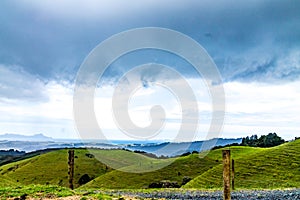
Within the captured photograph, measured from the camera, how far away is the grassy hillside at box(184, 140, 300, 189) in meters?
44.2

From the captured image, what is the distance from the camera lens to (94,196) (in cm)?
1897

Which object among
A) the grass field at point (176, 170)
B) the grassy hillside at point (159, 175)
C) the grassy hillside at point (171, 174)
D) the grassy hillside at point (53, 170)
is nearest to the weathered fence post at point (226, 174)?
the grass field at point (176, 170)

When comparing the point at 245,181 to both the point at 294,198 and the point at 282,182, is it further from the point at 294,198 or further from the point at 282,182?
the point at 294,198

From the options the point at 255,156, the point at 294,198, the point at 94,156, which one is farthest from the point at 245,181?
the point at 94,156

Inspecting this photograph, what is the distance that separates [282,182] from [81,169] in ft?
207

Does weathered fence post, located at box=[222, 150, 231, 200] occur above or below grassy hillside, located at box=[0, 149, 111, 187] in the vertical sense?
above

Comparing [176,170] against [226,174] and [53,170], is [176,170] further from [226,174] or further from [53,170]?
[226,174]

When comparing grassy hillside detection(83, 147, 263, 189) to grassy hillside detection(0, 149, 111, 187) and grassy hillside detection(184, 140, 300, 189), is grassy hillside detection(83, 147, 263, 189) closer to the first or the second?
grassy hillside detection(184, 140, 300, 189)

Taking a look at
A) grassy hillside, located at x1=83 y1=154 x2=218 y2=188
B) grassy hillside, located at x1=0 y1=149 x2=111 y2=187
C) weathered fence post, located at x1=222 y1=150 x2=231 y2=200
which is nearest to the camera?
weathered fence post, located at x1=222 y1=150 x2=231 y2=200

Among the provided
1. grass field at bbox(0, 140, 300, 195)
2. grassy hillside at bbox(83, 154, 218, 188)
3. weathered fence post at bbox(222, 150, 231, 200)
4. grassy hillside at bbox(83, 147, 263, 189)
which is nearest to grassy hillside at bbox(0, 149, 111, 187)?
grass field at bbox(0, 140, 300, 195)

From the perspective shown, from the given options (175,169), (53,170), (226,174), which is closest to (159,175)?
(175,169)

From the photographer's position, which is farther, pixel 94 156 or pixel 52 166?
pixel 94 156

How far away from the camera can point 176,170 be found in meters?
72.1

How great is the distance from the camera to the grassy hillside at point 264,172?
145 ft
